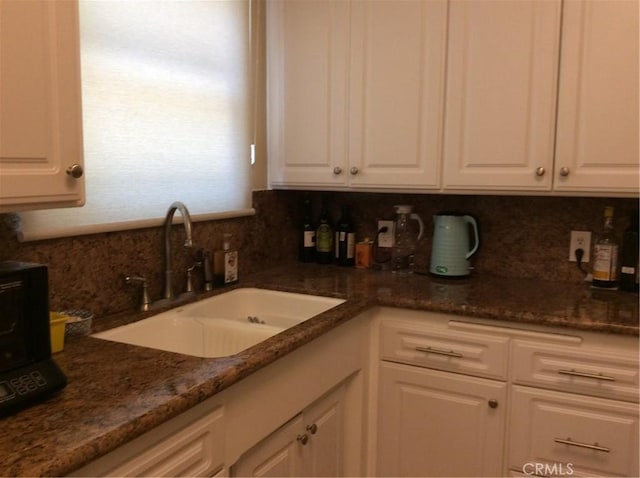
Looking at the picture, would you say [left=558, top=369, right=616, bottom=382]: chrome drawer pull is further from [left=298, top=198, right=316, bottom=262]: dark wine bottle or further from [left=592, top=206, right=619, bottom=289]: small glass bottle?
[left=298, top=198, right=316, bottom=262]: dark wine bottle

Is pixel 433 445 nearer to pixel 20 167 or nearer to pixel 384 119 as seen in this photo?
pixel 384 119

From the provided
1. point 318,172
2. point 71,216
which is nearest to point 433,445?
point 318,172

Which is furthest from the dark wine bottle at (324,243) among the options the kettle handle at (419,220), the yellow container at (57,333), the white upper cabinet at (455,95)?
the yellow container at (57,333)

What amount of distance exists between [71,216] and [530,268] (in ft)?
5.86

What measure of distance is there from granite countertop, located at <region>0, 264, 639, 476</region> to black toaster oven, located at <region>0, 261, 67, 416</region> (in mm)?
36

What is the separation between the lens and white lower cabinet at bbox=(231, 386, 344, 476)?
1.54 m

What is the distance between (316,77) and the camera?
2381mm

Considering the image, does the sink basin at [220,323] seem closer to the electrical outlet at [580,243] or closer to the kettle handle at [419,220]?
the kettle handle at [419,220]

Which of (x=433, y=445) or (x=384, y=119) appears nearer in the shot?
(x=433, y=445)

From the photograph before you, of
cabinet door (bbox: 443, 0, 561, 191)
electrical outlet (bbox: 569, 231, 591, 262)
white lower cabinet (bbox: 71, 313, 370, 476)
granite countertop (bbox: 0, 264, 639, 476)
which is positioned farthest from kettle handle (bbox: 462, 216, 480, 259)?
white lower cabinet (bbox: 71, 313, 370, 476)

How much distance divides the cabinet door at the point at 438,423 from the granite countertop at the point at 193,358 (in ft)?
0.86

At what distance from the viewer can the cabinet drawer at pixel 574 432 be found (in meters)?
1.72

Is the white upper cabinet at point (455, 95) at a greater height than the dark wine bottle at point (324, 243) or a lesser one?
greater

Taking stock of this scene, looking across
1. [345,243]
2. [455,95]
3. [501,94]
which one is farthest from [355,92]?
[345,243]
